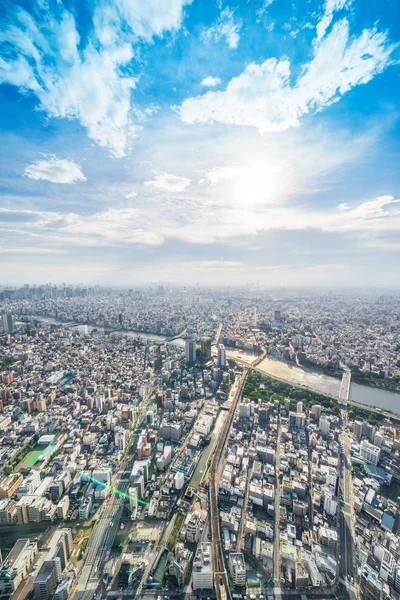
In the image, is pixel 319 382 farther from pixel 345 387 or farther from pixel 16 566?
pixel 16 566

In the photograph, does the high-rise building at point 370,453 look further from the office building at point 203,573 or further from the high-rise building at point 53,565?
the high-rise building at point 53,565

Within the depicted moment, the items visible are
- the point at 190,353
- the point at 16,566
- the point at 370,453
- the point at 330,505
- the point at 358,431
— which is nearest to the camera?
the point at 16,566

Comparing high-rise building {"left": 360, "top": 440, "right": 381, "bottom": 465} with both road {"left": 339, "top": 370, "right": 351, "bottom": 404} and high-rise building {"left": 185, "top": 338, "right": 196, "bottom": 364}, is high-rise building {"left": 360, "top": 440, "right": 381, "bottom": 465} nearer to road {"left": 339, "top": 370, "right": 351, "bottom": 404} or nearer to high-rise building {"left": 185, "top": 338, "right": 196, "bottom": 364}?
road {"left": 339, "top": 370, "right": 351, "bottom": 404}

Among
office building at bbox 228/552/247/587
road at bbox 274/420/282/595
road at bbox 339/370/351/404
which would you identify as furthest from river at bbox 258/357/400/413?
office building at bbox 228/552/247/587

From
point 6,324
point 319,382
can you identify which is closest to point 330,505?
point 319,382

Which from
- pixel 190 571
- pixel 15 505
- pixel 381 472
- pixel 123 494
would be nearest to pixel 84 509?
pixel 123 494

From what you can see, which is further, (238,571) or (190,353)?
(190,353)
